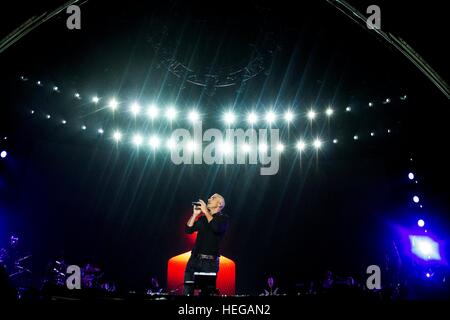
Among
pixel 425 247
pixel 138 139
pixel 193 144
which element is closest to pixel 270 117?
pixel 193 144

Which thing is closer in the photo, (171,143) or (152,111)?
(152,111)

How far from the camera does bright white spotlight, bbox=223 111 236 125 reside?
845 centimetres

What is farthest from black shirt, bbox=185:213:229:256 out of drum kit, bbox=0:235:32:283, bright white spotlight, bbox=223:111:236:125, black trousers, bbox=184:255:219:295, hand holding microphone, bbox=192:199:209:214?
drum kit, bbox=0:235:32:283

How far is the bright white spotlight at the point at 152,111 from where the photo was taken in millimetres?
8180

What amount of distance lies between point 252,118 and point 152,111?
2151mm

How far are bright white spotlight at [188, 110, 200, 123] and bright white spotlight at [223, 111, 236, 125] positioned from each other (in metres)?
0.59

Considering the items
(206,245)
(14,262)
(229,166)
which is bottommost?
(14,262)

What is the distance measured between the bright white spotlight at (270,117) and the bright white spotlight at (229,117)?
70cm

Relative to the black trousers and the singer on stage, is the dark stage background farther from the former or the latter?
the black trousers

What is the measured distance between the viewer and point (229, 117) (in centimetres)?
859

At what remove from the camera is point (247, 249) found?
945cm

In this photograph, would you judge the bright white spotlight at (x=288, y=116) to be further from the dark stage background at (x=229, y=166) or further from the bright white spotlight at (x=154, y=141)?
the bright white spotlight at (x=154, y=141)

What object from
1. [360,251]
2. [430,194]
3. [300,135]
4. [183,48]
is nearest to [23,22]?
[183,48]

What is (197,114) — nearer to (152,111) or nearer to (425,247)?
(152,111)
